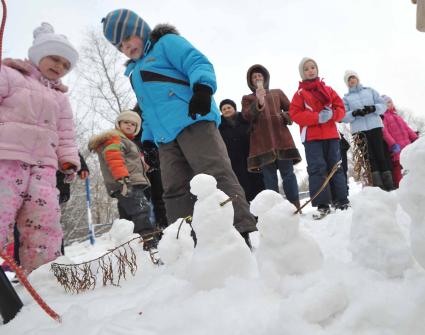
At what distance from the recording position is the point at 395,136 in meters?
5.42

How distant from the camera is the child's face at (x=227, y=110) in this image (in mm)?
4943

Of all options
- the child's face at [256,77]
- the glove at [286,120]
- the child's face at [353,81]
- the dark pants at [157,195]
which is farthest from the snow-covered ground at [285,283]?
the child's face at [353,81]

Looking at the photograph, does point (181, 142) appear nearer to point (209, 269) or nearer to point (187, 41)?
point (187, 41)

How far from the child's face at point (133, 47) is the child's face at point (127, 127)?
1.74 meters

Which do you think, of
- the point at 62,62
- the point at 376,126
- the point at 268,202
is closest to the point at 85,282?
the point at 268,202

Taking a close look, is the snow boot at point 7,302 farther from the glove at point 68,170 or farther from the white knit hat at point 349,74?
the white knit hat at point 349,74

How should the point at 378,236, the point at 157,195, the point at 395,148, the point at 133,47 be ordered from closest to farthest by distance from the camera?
the point at 378,236, the point at 133,47, the point at 157,195, the point at 395,148

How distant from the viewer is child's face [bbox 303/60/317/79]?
3.89 metres

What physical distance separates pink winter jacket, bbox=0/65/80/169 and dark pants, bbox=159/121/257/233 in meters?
0.88

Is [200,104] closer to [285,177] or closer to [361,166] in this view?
[285,177]

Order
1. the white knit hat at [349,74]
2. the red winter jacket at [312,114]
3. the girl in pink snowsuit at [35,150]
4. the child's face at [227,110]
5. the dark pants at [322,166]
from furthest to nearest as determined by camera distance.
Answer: the child's face at [227,110] < the white knit hat at [349,74] < the red winter jacket at [312,114] < the dark pants at [322,166] < the girl in pink snowsuit at [35,150]

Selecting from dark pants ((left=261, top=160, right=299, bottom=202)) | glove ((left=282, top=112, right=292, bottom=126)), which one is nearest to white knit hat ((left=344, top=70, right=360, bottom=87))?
glove ((left=282, top=112, right=292, bottom=126))

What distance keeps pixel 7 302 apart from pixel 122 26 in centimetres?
201

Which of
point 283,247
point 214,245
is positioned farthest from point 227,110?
point 283,247
